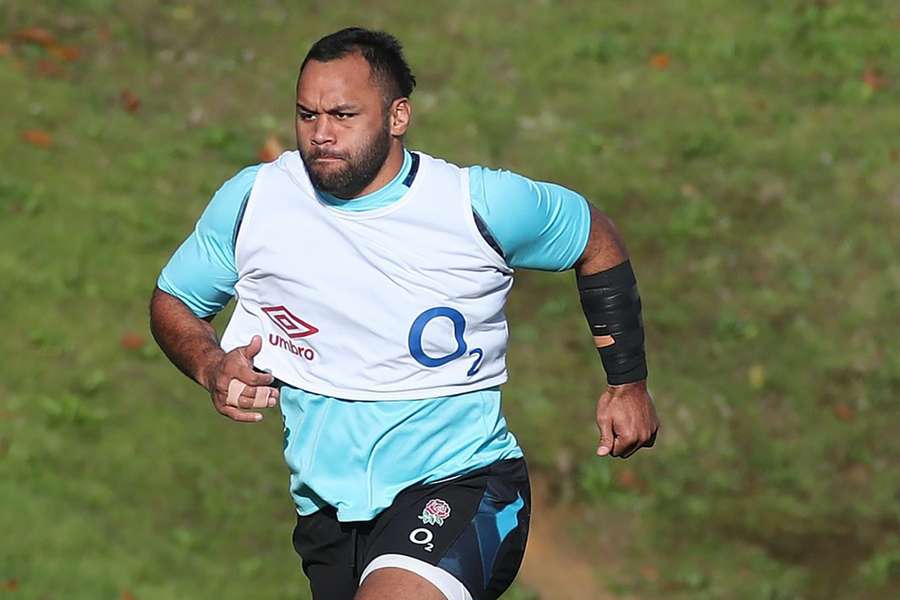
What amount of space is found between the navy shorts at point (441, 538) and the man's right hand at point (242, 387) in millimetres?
664

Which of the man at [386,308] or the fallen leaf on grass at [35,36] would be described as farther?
the fallen leaf on grass at [35,36]

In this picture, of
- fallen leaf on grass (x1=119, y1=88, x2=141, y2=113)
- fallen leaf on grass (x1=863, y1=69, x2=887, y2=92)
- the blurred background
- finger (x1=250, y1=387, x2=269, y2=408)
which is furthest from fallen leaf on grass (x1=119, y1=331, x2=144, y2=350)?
fallen leaf on grass (x1=863, y1=69, x2=887, y2=92)

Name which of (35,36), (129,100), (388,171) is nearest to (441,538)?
(388,171)

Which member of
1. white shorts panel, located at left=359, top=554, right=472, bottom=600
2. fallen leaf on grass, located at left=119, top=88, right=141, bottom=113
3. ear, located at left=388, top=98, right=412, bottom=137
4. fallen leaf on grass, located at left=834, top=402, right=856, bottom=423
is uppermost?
fallen leaf on grass, located at left=119, top=88, right=141, bottom=113

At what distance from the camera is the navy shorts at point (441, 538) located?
597 cm

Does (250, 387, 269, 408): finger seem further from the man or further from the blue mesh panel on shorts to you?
the blue mesh panel on shorts

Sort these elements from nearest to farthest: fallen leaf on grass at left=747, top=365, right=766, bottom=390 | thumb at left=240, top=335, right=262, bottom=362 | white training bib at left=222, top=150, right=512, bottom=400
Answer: thumb at left=240, top=335, right=262, bottom=362
white training bib at left=222, top=150, right=512, bottom=400
fallen leaf on grass at left=747, top=365, right=766, bottom=390

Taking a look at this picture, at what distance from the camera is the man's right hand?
18.7ft

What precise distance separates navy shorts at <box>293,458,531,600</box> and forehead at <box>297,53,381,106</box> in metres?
1.39

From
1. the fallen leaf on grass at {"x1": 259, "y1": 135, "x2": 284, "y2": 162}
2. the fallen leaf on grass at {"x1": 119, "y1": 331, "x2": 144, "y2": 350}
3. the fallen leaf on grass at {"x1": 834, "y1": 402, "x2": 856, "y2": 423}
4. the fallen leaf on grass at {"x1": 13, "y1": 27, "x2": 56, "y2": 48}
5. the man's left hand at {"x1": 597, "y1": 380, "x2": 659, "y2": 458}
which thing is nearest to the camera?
the man's left hand at {"x1": 597, "y1": 380, "x2": 659, "y2": 458}

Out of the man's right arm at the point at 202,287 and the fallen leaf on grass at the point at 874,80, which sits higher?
the fallen leaf on grass at the point at 874,80

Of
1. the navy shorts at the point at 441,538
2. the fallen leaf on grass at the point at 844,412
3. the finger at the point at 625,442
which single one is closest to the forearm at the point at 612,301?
the finger at the point at 625,442

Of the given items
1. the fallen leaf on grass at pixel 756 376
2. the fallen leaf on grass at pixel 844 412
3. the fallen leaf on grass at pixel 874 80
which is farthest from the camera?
the fallen leaf on grass at pixel 874 80

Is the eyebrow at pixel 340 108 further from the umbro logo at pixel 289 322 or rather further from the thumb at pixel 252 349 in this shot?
the thumb at pixel 252 349
